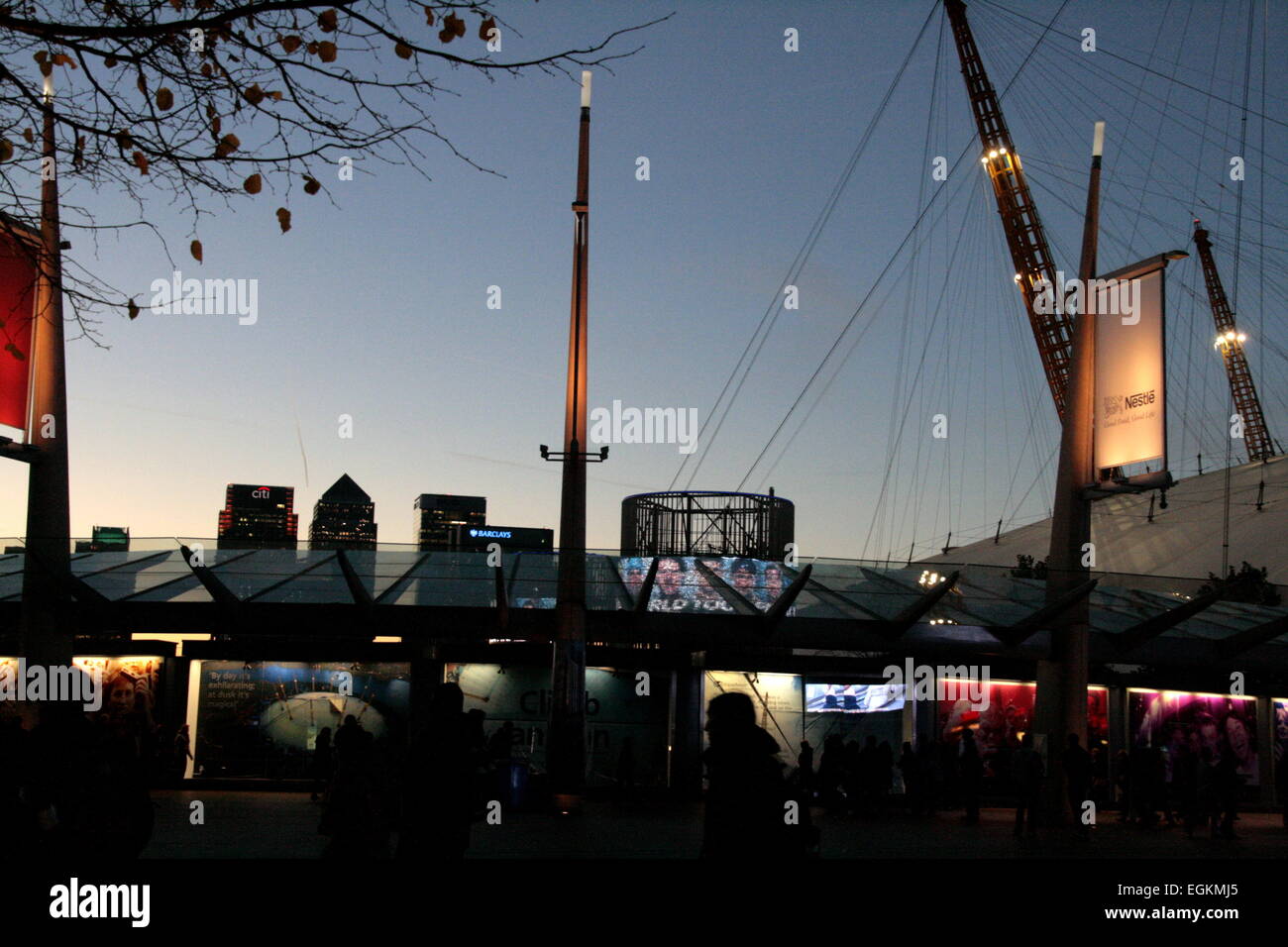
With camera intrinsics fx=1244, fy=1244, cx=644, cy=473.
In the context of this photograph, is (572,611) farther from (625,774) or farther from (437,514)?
(437,514)

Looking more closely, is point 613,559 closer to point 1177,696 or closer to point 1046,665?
point 1046,665

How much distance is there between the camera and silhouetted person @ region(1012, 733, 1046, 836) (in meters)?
19.3

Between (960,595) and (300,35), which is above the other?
(300,35)

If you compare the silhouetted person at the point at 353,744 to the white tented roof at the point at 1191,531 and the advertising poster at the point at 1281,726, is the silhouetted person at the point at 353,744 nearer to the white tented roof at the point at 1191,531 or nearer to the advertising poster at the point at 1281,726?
the advertising poster at the point at 1281,726

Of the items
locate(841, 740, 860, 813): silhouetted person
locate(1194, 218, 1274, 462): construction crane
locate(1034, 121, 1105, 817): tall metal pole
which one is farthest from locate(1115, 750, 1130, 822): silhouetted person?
locate(1194, 218, 1274, 462): construction crane

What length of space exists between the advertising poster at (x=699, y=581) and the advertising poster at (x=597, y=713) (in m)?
2.13

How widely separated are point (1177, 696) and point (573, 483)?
14.9 metres

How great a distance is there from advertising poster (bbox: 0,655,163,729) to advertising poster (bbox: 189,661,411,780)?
80 cm

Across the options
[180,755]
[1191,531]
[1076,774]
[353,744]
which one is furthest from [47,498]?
[1191,531]

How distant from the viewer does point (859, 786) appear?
2314 centimetres

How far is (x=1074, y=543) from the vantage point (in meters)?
22.0

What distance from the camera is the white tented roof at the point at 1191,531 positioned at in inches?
2015

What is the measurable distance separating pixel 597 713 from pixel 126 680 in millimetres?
9026
